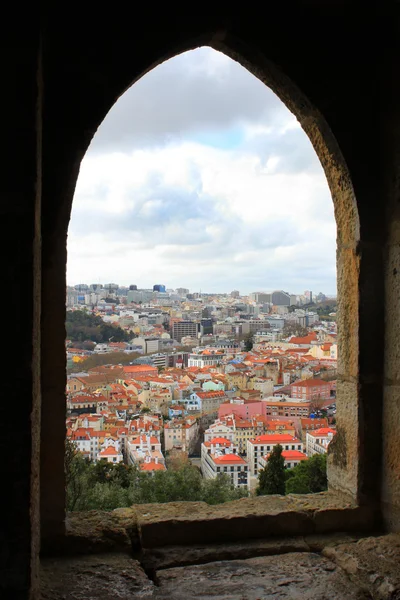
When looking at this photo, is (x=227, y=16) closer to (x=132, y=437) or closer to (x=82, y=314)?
(x=82, y=314)

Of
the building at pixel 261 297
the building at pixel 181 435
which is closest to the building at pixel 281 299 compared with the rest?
the building at pixel 261 297

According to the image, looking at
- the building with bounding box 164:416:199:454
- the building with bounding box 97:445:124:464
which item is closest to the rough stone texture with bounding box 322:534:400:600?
the building with bounding box 97:445:124:464

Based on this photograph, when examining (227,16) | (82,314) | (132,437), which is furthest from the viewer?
(132,437)

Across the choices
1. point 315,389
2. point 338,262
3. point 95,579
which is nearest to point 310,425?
point 315,389

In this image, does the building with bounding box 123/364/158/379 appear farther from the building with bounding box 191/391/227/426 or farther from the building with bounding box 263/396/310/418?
the building with bounding box 263/396/310/418

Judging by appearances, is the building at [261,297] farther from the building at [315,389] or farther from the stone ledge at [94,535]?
the stone ledge at [94,535]

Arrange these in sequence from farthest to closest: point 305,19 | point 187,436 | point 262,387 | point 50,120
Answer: point 262,387, point 187,436, point 305,19, point 50,120

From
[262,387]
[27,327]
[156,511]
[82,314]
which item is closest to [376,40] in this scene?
[27,327]

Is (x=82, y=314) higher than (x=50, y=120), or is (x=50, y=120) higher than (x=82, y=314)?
(x=50, y=120)
